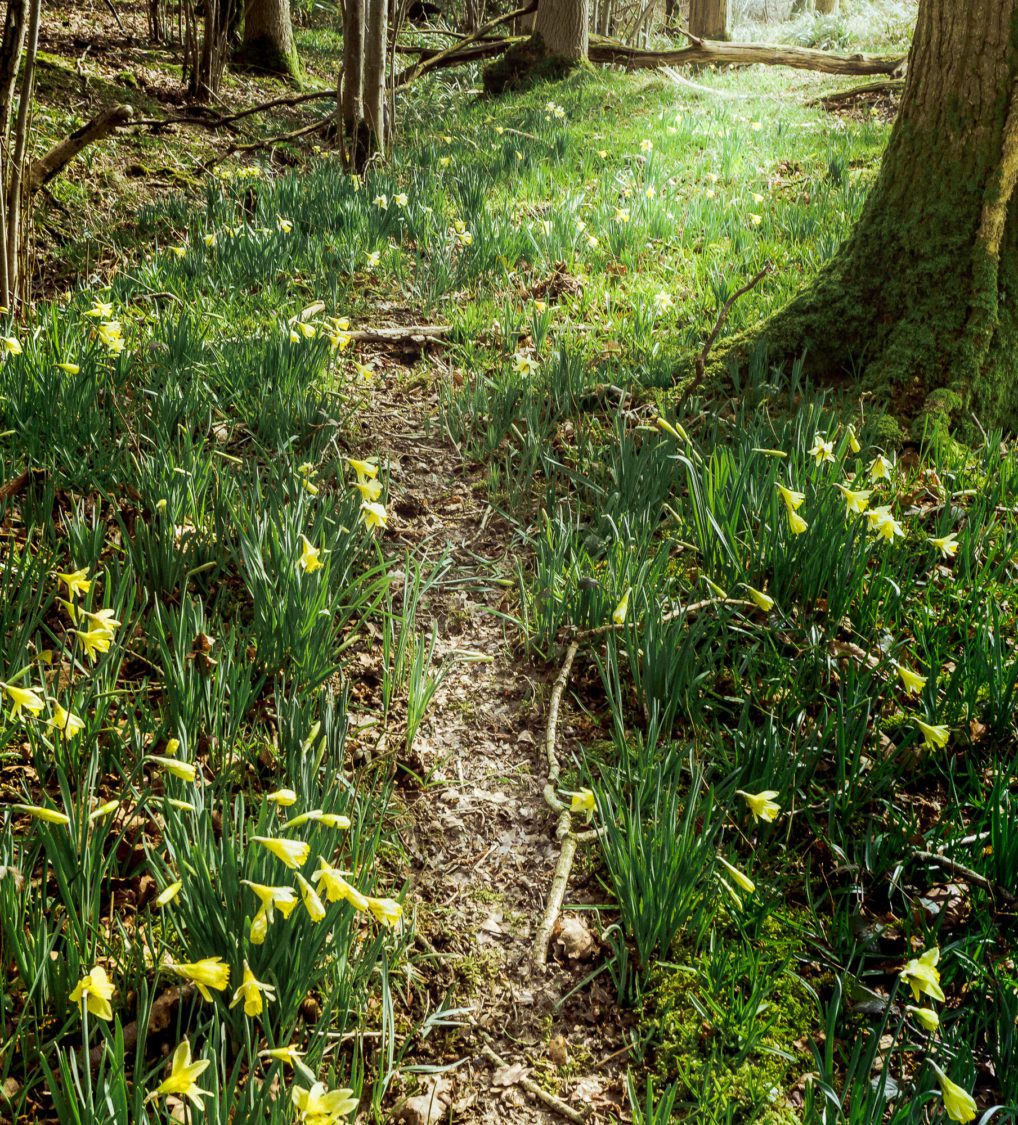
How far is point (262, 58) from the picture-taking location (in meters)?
11.1

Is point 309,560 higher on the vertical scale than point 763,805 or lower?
higher

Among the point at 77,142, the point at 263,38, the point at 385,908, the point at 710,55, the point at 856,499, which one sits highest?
the point at 710,55

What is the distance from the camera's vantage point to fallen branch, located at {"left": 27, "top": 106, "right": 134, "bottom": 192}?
408cm

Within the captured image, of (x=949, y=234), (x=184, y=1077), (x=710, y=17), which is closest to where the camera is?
(x=184, y=1077)

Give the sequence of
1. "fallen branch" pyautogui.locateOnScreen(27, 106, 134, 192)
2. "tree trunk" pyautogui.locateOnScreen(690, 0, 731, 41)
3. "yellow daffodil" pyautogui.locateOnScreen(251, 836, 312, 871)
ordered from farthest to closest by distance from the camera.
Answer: "tree trunk" pyautogui.locateOnScreen(690, 0, 731, 41) < "fallen branch" pyautogui.locateOnScreen(27, 106, 134, 192) < "yellow daffodil" pyautogui.locateOnScreen(251, 836, 312, 871)

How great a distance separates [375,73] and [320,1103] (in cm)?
703

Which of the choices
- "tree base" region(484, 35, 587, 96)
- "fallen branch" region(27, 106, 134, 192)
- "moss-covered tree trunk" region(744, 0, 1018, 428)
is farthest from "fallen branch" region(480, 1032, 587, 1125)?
"tree base" region(484, 35, 587, 96)

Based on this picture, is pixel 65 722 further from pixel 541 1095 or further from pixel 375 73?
pixel 375 73

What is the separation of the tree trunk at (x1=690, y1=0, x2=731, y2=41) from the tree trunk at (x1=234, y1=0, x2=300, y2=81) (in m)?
7.31

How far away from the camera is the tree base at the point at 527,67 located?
11.2 meters

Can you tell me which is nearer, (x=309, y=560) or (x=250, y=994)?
(x=250, y=994)

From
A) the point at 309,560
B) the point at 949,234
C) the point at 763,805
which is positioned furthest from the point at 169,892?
the point at 949,234

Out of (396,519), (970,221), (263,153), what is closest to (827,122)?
(263,153)

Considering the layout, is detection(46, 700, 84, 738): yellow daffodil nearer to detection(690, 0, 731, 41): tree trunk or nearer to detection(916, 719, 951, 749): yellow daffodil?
detection(916, 719, 951, 749): yellow daffodil
